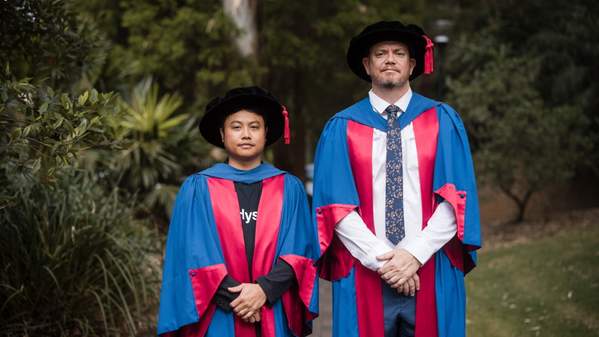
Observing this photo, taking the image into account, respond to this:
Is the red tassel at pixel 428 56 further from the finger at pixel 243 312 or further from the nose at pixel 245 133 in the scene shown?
the finger at pixel 243 312

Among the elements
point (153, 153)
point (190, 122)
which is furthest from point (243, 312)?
point (190, 122)

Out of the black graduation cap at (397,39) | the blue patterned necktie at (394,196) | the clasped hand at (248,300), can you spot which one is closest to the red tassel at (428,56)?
the black graduation cap at (397,39)

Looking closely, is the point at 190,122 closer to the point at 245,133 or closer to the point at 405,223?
the point at 245,133

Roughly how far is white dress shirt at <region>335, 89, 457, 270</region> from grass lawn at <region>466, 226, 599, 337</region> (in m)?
3.29

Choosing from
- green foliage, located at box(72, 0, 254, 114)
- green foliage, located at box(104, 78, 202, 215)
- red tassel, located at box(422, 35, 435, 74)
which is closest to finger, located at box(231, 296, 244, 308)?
red tassel, located at box(422, 35, 435, 74)

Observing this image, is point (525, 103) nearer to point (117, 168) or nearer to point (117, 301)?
point (117, 168)

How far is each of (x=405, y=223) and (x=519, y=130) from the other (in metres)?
9.95

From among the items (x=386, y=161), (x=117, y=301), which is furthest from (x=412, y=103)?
(x=117, y=301)

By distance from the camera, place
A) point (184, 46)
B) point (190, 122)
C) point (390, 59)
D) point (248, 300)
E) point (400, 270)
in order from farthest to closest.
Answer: point (184, 46) < point (190, 122) < point (390, 59) < point (248, 300) < point (400, 270)

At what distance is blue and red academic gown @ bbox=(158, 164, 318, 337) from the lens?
338 centimetres

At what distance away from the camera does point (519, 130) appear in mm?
12578

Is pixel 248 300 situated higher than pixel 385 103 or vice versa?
pixel 385 103

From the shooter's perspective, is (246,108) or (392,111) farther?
(246,108)

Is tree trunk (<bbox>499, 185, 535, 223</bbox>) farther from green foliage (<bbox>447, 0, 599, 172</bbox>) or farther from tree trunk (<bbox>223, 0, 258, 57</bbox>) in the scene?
tree trunk (<bbox>223, 0, 258, 57</bbox>)
